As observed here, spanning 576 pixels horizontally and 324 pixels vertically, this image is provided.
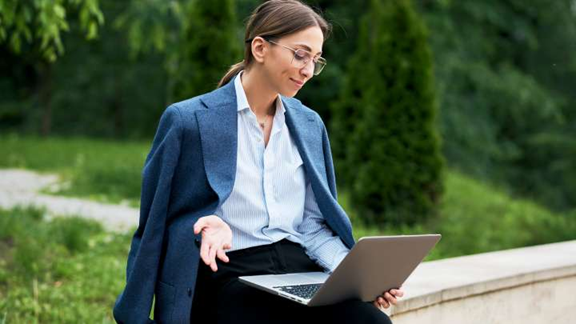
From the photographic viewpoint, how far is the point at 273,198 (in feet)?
8.05

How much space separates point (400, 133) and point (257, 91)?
20.3 feet

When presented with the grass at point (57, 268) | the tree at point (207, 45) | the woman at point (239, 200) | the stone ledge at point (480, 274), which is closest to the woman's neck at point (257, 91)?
the woman at point (239, 200)

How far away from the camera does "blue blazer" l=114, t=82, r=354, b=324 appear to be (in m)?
2.28

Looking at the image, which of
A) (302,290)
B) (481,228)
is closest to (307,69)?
(302,290)

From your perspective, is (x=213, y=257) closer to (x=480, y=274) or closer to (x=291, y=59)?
(x=291, y=59)

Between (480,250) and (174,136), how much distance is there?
5.56 m

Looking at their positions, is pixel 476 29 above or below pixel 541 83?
above

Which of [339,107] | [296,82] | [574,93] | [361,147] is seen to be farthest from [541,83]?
[296,82]

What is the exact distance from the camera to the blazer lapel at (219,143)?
2.32 metres

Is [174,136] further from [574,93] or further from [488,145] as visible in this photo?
[574,93]

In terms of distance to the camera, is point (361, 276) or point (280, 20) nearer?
point (361, 276)

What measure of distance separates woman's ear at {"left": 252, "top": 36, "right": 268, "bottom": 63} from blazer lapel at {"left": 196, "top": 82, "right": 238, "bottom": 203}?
17 centimetres

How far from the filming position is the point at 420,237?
2236 millimetres

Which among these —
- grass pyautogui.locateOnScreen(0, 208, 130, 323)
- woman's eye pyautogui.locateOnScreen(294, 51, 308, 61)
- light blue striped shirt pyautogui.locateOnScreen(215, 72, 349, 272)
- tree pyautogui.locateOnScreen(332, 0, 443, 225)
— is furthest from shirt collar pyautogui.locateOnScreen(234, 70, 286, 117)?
tree pyautogui.locateOnScreen(332, 0, 443, 225)
